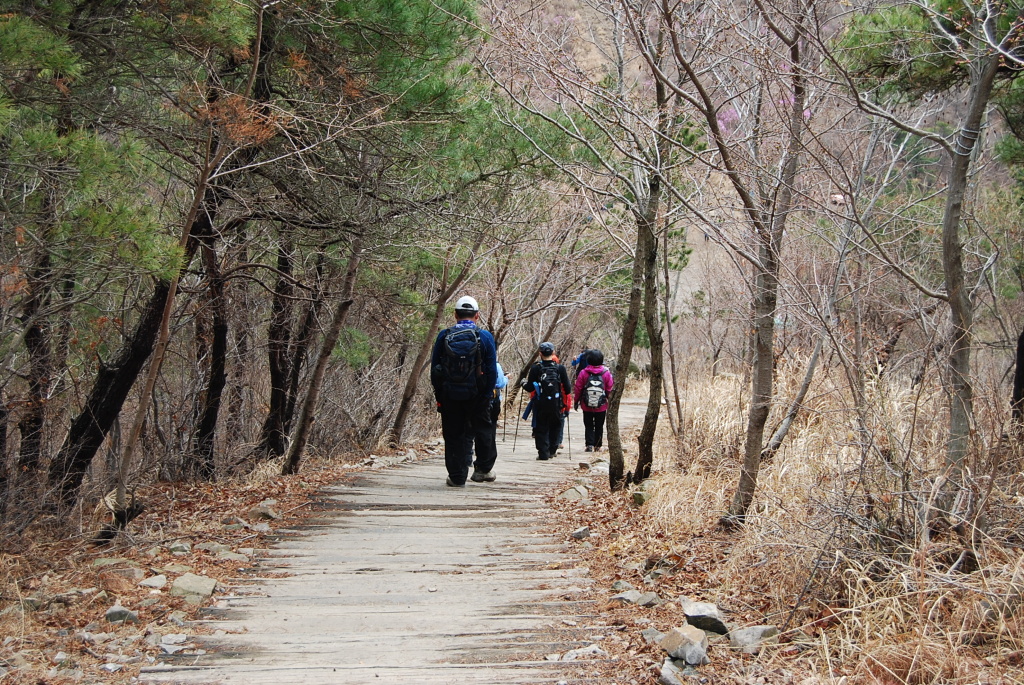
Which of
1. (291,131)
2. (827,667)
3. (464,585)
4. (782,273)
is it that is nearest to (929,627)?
(827,667)

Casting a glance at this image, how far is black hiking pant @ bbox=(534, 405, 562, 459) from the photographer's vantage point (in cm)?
1336

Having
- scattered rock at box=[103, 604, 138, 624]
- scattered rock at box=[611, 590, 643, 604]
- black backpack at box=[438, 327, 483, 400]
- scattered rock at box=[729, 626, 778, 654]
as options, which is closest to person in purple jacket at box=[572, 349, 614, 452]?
black backpack at box=[438, 327, 483, 400]

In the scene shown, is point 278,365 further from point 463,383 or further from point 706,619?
point 706,619

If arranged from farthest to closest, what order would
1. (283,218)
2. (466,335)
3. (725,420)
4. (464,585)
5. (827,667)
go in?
(725,420) < (466,335) < (283,218) < (464,585) < (827,667)

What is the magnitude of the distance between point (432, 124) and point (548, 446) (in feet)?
22.7

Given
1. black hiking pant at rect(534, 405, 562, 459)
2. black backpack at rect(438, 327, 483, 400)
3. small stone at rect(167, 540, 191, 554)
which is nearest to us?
small stone at rect(167, 540, 191, 554)

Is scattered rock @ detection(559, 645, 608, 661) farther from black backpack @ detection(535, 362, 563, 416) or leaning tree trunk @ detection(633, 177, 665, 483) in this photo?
black backpack @ detection(535, 362, 563, 416)

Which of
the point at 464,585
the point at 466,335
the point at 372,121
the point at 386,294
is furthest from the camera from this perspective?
the point at 386,294

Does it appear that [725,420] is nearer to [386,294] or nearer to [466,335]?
[466,335]

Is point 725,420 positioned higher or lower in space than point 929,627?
higher

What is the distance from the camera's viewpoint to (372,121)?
24.7 feet

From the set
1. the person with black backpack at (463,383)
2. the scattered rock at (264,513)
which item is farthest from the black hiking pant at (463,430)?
the scattered rock at (264,513)

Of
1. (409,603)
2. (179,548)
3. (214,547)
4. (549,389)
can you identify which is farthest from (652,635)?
(549,389)

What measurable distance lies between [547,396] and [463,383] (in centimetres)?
404
